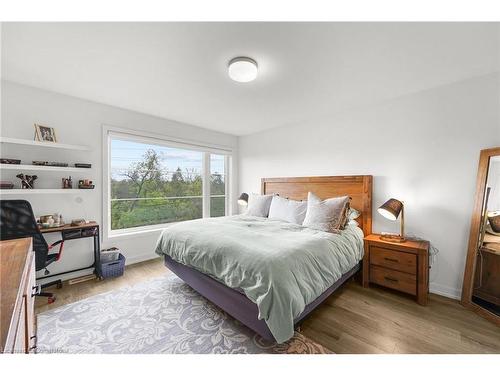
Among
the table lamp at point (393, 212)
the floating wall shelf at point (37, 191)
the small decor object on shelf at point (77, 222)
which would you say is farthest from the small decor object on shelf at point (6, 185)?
the table lamp at point (393, 212)

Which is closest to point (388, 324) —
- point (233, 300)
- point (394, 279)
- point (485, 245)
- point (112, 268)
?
point (394, 279)

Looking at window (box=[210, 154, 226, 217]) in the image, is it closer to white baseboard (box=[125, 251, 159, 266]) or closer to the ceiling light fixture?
white baseboard (box=[125, 251, 159, 266])

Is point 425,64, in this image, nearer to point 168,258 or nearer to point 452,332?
point 452,332

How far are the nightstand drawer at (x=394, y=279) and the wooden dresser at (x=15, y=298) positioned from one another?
2824 millimetres

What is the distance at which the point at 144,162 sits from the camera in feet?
11.4

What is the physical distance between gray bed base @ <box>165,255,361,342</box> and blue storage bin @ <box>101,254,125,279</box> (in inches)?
41.4

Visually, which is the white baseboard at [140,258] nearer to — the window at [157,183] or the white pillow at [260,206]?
the window at [157,183]

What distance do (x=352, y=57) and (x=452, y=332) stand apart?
2430mm

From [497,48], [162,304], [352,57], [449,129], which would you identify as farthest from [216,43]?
[449,129]

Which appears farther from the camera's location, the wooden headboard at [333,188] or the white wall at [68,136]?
the wooden headboard at [333,188]

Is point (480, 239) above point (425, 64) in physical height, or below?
below

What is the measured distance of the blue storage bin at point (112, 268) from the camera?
2629mm

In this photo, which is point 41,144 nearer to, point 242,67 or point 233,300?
point 242,67
